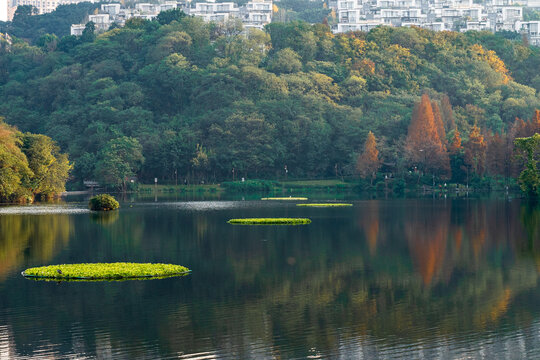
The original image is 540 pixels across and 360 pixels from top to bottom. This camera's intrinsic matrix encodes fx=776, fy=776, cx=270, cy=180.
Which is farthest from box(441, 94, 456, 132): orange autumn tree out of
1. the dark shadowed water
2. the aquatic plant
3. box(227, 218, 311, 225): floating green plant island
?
the dark shadowed water

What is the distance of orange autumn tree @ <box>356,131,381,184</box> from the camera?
426 feet

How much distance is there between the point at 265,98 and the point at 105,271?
412 feet

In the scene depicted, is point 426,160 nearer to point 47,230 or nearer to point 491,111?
point 491,111

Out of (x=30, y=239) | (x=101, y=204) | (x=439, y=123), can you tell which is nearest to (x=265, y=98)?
(x=439, y=123)

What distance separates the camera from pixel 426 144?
128875mm

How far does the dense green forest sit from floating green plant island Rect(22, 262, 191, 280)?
287 feet

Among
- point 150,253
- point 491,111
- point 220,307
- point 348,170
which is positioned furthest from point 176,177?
point 220,307

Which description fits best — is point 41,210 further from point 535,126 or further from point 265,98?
point 265,98

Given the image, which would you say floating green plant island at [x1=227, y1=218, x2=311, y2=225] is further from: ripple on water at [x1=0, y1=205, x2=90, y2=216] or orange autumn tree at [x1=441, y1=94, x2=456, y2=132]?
orange autumn tree at [x1=441, y1=94, x2=456, y2=132]

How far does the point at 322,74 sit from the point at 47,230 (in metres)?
124

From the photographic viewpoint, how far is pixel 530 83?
19350cm

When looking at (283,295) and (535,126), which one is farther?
(535,126)

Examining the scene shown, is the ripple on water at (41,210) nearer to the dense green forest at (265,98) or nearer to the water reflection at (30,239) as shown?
the water reflection at (30,239)

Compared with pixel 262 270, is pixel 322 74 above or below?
above
